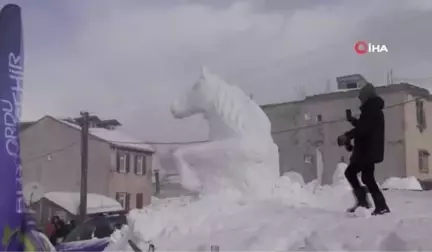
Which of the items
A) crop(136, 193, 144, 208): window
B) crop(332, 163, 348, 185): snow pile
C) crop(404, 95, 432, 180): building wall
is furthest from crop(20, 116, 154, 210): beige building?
crop(404, 95, 432, 180): building wall

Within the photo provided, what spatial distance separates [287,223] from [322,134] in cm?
39

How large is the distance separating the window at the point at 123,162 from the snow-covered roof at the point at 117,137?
4 centimetres

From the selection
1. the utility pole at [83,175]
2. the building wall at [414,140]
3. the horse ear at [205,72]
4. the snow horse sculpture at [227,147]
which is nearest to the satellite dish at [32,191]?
the utility pole at [83,175]

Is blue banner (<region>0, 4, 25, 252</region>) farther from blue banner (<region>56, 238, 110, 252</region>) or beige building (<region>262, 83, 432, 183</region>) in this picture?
beige building (<region>262, 83, 432, 183</region>)

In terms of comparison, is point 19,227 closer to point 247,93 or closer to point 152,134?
point 152,134

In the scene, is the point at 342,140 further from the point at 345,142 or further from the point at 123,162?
the point at 123,162

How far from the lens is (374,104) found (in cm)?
210

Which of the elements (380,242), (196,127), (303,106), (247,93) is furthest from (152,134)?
(380,242)

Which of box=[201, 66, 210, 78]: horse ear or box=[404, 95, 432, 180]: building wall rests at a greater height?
box=[201, 66, 210, 78]: horse ear

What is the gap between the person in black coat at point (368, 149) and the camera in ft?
6.82

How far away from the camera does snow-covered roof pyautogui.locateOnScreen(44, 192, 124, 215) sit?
2.34 meters

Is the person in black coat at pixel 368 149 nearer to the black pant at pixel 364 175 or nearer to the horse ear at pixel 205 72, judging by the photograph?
the black pant at pixel 364 175

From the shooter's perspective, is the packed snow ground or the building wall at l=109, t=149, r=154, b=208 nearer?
the packed snow ground

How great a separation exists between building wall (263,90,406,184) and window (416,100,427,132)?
3.3 inches
